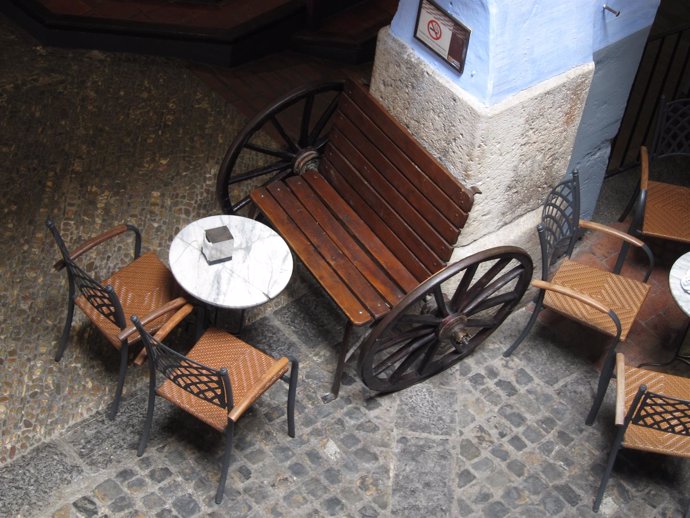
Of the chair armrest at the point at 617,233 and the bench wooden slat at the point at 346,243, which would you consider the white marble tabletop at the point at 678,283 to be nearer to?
the chair armrest at the point at 617,233

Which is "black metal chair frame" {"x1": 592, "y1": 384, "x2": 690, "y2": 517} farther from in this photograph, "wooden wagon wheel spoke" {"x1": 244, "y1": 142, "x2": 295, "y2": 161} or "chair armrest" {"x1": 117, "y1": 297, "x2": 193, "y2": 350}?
"wooden wagon wheel spoke" {"x1": 244, "y1": 142, "x2": 295, "y2": 161}

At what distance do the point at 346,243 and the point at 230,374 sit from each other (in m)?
1.05

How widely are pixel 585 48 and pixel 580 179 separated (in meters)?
1.04

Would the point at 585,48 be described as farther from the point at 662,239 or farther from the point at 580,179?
the point at 662,239

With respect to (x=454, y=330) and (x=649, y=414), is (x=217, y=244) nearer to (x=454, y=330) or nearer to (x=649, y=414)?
(x=454, y=330)

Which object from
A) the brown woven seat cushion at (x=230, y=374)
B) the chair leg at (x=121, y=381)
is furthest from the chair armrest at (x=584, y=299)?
the chair leg at (x=121, y=381)

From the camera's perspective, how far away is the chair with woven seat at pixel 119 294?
5.00 metres

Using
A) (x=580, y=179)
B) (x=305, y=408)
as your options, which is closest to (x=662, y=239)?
(x=580, y=179)

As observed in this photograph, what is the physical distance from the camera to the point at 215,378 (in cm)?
479

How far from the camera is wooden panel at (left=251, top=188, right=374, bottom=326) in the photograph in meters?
5.26

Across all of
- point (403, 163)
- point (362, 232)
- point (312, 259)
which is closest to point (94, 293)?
point (312, 259)

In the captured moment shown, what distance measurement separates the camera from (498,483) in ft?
17.2

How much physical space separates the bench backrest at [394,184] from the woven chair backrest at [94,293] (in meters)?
1.51

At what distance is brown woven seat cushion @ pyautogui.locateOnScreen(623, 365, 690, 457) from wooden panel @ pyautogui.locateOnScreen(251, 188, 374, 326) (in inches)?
54.5
